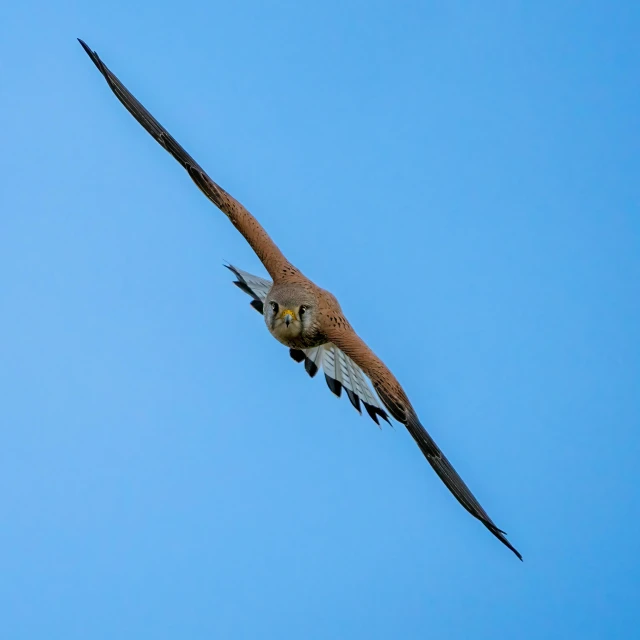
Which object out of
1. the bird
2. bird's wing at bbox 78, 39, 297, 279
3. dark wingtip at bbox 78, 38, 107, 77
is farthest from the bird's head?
dark wingtip at bbox 78, 38, 107, 77

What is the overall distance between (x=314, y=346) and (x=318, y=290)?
590 millimetres

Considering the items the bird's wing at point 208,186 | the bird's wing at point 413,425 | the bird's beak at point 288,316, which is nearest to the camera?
the bird's wing at point 413,425

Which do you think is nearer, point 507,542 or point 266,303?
point 507,542

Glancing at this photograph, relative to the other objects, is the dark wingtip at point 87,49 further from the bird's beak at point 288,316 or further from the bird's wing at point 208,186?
the bird's beak at point 288,316

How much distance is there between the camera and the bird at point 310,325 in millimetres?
8219

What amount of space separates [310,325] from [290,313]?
0.91 feet

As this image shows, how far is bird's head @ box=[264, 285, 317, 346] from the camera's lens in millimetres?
8938

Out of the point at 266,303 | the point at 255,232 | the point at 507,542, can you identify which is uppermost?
the point at 255,232

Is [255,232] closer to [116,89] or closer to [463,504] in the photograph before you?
[116,89]

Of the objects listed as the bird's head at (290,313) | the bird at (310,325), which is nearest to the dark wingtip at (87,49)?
the bird at (310,325)

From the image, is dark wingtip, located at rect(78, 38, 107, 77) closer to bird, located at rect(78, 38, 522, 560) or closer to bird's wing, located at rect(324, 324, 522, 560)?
Result: bird, located at rect(78, 38, 522, 560)

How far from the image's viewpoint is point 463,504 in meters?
7.82

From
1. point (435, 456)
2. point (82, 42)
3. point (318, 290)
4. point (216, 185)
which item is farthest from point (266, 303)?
point (82, 42)

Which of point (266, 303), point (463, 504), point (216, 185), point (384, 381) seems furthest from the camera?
point (216, 185)
